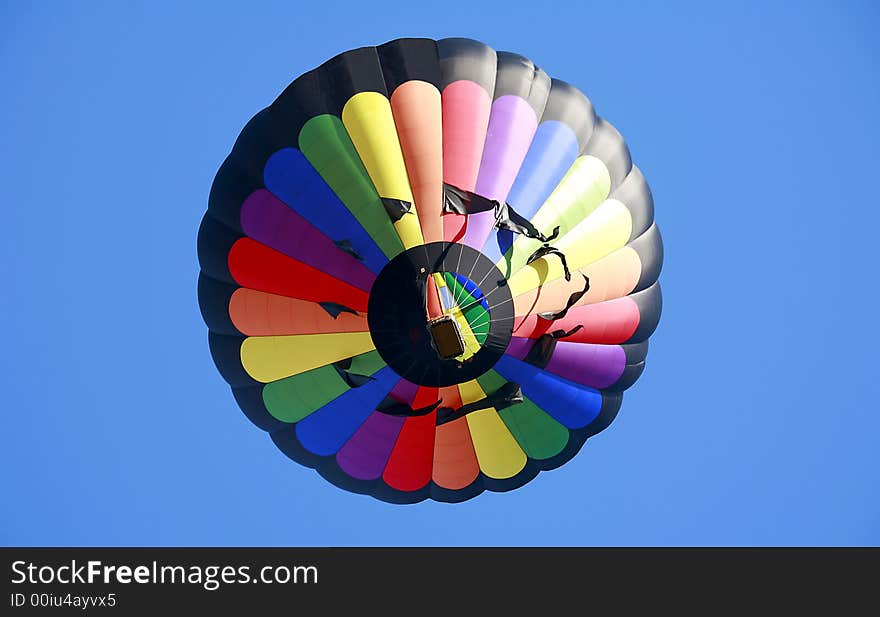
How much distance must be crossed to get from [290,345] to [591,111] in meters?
5.31

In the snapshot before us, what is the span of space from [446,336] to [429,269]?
918mm

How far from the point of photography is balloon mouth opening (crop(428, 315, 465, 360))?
763 inches

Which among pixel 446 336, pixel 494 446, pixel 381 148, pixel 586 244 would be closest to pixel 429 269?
pixel 446 336

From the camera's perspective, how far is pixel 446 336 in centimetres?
1947

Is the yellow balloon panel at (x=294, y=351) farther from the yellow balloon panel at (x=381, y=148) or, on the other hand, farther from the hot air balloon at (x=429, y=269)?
the yellow balloon panel at (x=381, y=148)

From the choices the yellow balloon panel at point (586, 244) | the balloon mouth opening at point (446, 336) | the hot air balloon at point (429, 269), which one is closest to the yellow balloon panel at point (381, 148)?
the hot air balloon at point (429, 269)

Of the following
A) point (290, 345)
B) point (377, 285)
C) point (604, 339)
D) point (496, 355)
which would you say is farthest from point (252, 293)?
point (604, 339)

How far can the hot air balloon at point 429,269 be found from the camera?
20000 mm

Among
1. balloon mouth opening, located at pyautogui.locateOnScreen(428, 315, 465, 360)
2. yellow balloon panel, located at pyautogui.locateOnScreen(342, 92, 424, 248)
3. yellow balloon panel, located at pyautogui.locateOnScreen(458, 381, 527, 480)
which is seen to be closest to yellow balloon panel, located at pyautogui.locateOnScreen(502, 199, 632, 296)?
balloon mouth opening, located at pyautogui.locateOnScreen(428, 315, 465, 360)

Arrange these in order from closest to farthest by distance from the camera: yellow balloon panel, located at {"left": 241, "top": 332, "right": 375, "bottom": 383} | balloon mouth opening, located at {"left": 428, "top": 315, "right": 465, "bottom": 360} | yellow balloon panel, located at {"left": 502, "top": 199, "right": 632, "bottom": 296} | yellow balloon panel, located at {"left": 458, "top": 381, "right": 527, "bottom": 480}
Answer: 1. balloon mouth opening, located at {"left": 428, "top": 315, "right": 465, "bottom": 360}
2. yellow balloon panel, located at {"left": 502, "top": 199, "right": 632, "bottom": 296}
3. yellow balloon panel, located at {"left": 241, "top": 332, "right": 375, "bottom": 383}
4. yellow balloon panel, located at {"left": 458, "top": 381, "right": 527, "bottom": 480}

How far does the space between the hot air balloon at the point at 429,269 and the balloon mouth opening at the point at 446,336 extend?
0.09 feet

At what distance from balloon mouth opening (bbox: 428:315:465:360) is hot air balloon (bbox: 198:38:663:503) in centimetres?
3

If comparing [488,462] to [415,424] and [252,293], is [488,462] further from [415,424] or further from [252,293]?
[252,293]

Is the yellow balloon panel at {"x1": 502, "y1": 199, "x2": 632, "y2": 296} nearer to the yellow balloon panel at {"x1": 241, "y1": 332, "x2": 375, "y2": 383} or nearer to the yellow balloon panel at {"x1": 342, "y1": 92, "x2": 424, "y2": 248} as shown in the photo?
the yellow balloon panel at {"x1": 342, "y1": 92, "x2": 424, "y2": 248}
